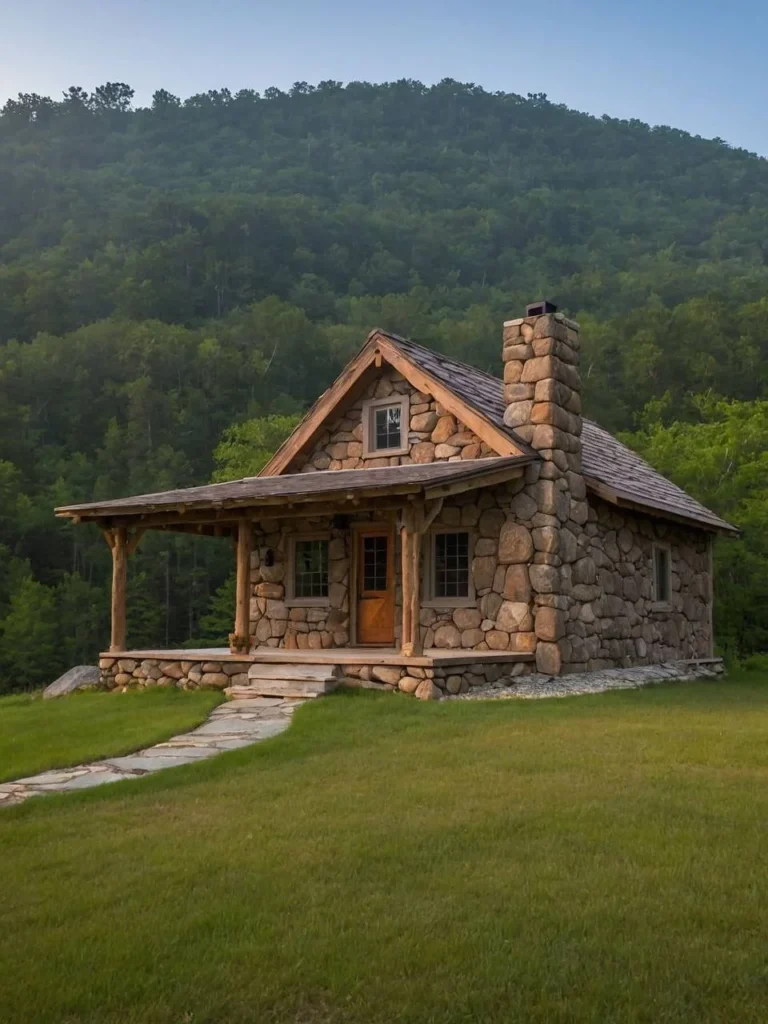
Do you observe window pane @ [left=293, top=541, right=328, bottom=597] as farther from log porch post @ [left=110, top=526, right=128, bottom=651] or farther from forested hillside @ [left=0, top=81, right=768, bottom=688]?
forested hillside @ [left=0, top=81, right=768, bottom=688]

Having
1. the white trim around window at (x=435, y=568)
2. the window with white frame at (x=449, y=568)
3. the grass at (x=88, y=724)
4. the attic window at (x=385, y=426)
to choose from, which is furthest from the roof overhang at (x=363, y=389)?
the grass at (x=88, y=724)

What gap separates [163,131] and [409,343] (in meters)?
71.6

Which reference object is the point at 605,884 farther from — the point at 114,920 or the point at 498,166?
the point at 498,166

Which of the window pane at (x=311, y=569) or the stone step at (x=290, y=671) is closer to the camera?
the stone step at (x=290, y=671)

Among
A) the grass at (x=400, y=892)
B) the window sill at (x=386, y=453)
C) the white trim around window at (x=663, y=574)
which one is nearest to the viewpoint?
the grass at (x=400, y=892)

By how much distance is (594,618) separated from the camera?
49.2 ft

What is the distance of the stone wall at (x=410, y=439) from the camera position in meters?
15.2

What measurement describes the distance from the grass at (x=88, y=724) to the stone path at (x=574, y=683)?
10.9ft

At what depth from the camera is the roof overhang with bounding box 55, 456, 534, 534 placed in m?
12.4

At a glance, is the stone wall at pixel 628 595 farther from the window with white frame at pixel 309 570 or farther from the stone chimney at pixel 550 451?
the window with white frame at pixel 309 570

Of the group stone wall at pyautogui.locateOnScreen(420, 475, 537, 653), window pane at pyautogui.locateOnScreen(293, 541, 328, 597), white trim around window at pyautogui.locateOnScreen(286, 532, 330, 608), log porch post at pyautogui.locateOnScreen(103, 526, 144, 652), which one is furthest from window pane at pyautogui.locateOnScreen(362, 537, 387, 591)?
log porch post at pyautogui.locateOnScreen(103, 526, 144, 652)

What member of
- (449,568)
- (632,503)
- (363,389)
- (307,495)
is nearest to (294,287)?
(363,389)

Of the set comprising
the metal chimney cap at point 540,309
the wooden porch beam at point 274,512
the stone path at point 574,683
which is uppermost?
the metal chimney cap at point 540,309

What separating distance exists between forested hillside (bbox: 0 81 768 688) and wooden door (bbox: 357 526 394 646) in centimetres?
1143
